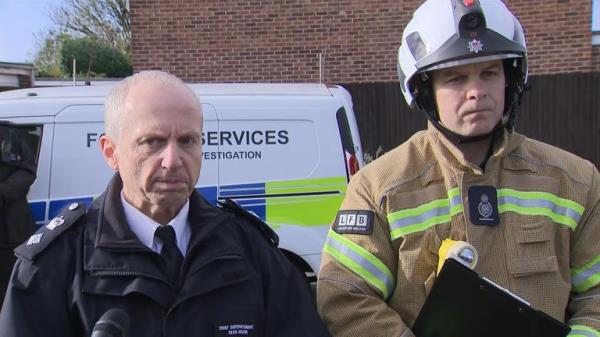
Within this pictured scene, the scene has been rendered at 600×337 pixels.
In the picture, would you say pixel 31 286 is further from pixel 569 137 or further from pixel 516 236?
pixel 569 137

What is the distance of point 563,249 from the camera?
1691 millimetres

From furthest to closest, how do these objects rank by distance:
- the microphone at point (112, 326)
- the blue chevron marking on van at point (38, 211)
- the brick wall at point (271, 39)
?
the brick wall at point (271, 39) < the blue chevron marking on van at point (38, 211) < the microphone at point (112, 326)

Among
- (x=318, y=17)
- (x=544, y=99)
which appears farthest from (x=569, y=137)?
(x=318, y=17)

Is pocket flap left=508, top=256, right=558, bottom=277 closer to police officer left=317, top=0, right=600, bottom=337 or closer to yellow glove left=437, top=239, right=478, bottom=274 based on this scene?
police officer left=317, top=0, right=600, bottom=337

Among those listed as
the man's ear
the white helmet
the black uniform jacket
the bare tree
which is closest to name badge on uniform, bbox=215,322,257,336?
the black uniform jacket

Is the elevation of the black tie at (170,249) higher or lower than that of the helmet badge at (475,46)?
lower

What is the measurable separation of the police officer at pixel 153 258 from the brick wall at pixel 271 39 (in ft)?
26.8

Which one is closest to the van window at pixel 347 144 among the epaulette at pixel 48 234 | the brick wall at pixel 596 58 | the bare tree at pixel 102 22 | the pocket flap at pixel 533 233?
the pocket flap at pixel 533 233

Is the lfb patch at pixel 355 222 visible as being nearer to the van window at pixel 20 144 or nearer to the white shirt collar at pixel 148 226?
the white shirt collar at pixel 148 226

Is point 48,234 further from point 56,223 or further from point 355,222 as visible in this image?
point 355,222

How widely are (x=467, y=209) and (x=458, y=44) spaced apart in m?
0.50

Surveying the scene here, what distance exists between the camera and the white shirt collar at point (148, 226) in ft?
5.25

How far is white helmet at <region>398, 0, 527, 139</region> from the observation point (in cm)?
173

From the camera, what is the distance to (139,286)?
145 cm
